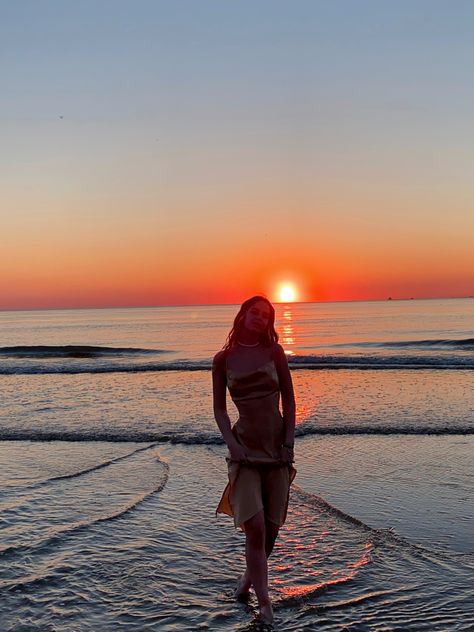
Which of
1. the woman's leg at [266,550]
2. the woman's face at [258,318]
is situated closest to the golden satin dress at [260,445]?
the woman's leg at [266,550]

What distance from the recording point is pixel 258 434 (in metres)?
4.52

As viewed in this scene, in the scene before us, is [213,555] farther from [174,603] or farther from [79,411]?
[79,411]

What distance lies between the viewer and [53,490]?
315 inches

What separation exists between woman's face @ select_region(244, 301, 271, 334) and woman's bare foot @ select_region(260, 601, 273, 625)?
195cm

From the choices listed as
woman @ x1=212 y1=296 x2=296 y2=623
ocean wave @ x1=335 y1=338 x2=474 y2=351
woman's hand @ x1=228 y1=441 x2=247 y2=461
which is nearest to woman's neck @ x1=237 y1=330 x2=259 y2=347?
woman @ x1=212 y1=296 x2=296 y2=623

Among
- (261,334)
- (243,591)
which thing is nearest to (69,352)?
(243,591)

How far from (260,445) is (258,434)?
0.26 feet

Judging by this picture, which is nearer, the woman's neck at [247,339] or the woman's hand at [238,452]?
the woman's hand at [238,452]

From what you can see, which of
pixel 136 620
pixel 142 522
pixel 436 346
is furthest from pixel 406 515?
pixel 436 346

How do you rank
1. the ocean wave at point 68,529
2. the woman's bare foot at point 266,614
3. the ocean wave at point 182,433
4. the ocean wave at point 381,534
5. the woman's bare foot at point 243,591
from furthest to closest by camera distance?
1. the ocean wave at point 182,433
2. the ocean wave at point 68,529
3. the ocean wave at point 381,534
4. the woman's bare foot at point 243,591
5. the woman's bare foot at point 266,614

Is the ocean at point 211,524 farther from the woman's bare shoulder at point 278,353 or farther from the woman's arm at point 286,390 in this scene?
the woman's bare shoulder at point 278,353

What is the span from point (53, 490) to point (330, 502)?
3509 mm

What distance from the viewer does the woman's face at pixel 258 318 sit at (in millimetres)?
4543

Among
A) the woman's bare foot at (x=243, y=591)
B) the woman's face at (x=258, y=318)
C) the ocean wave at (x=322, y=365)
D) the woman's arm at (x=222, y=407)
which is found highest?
the woman's face at (x=258, y=318)
